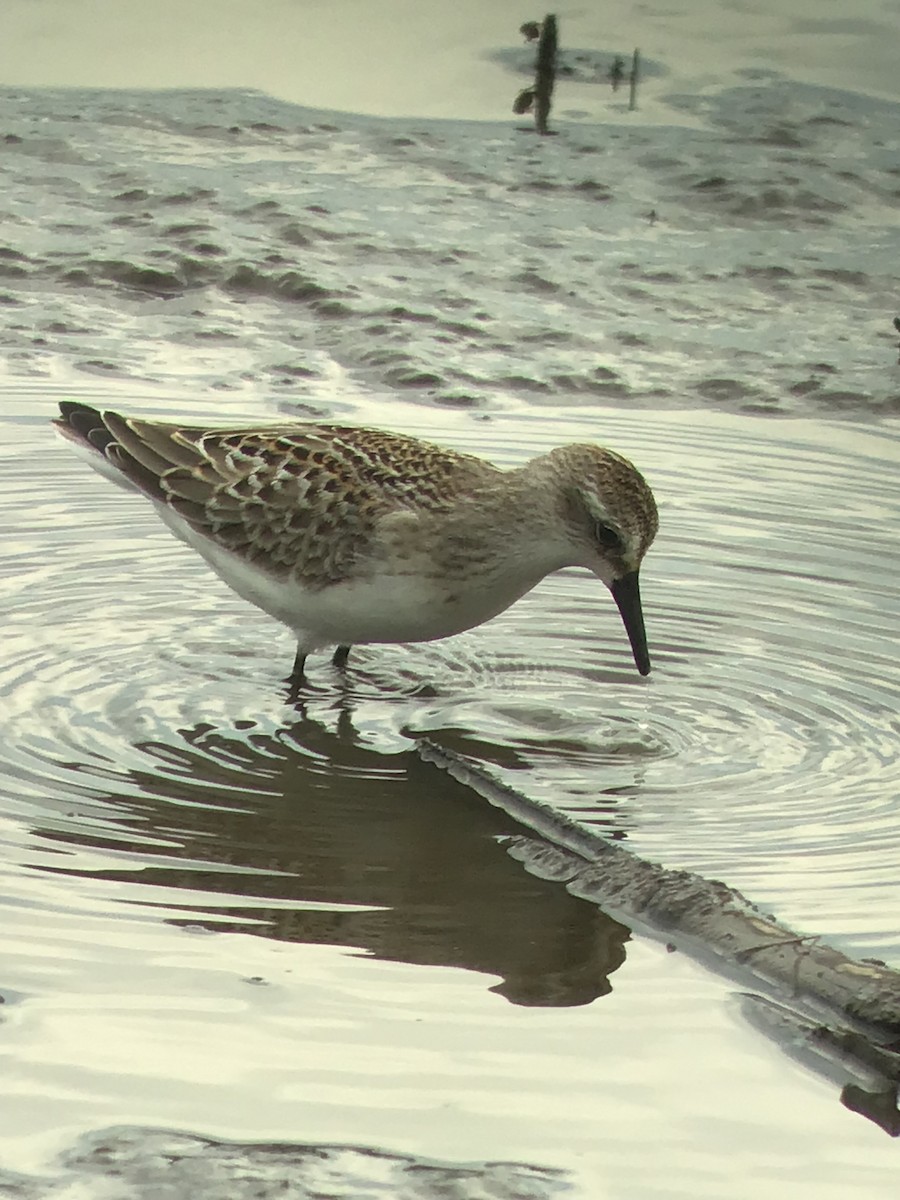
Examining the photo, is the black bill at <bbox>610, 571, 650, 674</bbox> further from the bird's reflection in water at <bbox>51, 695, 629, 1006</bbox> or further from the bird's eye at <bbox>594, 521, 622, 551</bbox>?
the bird's reflection in water at <bbox>51, 695, 629, 1006</bbox>

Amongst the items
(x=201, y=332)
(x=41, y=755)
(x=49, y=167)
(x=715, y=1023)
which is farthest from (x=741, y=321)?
(x=715, y=1023)

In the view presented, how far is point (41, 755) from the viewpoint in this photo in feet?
20.0

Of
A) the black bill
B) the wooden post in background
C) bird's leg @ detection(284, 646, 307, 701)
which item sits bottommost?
bird's leg @ detection(284, 646, 307, 701)

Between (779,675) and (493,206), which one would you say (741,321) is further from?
(779,675)

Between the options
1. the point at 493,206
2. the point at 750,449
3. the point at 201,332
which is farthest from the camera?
the point at 493,206

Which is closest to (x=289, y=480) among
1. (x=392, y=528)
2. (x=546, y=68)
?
(x=392, y=528)

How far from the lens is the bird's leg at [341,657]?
7500 mm

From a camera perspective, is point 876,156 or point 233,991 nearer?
point 233,991

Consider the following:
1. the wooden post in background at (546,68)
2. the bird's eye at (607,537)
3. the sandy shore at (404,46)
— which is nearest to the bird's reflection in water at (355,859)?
the bird's eye at (607,537)

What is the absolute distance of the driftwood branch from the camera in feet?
14.3

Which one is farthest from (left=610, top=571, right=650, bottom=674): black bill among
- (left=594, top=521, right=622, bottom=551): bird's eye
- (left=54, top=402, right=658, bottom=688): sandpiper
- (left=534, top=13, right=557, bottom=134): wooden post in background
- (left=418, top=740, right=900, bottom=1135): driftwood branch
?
(left=534, top=13, right=557, bottom=134): wooden post in background

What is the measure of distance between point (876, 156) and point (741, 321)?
2.56 meters

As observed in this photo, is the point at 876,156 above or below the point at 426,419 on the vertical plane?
above

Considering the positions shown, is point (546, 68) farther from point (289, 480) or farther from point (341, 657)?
point (341, 657)
